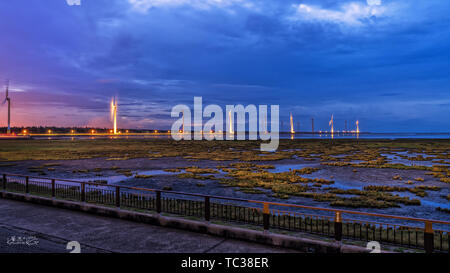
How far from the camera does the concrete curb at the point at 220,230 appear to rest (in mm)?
8148

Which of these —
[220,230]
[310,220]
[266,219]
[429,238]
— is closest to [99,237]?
[220,230]

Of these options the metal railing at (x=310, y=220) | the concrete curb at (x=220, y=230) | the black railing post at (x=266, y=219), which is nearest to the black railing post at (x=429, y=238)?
the metal railing at (x=310, y=220)

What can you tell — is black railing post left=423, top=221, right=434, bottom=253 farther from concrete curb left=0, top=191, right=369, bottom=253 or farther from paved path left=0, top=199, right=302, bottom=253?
paved path left=0, top=199, right=302, bottom=253

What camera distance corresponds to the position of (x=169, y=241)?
9062mm

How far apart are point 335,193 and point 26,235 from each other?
20027 millimetres

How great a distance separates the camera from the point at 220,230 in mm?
9562

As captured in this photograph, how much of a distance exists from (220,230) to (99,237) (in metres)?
3.78

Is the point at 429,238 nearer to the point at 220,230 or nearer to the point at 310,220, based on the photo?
the point at 310,220

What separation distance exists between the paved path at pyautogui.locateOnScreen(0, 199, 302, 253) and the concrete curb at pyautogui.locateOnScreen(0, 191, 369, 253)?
227 millimetres
